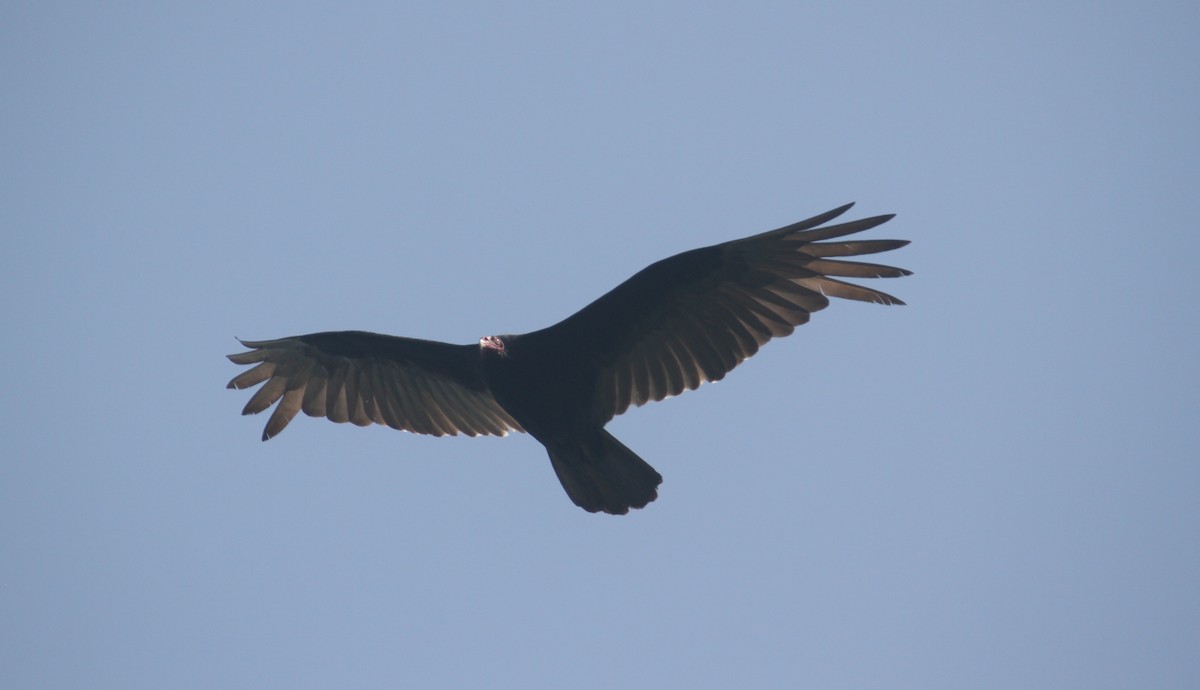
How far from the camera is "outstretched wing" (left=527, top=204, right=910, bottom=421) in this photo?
647 cm

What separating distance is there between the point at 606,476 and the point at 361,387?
2190mm

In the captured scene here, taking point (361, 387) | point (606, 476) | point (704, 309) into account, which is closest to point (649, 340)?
point (704, 309)

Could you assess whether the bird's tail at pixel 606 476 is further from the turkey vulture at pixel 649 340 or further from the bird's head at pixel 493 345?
the bird's head at pixel 493 345

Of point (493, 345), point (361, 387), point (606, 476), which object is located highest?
point (361, 387)

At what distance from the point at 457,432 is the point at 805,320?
104 inches

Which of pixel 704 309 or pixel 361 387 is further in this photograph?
pixel 361 387

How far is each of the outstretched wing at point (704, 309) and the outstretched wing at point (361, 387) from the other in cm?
115

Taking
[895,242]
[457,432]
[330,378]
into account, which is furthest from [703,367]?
[330,378]

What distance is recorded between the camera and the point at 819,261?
21.4 feet

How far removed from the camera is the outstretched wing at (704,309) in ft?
21.2

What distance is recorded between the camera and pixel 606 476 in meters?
6.62

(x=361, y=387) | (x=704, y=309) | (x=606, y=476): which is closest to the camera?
(x=606, y=476)

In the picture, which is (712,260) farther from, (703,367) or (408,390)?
(408,390)

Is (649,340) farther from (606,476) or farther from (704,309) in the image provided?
(606,476)
